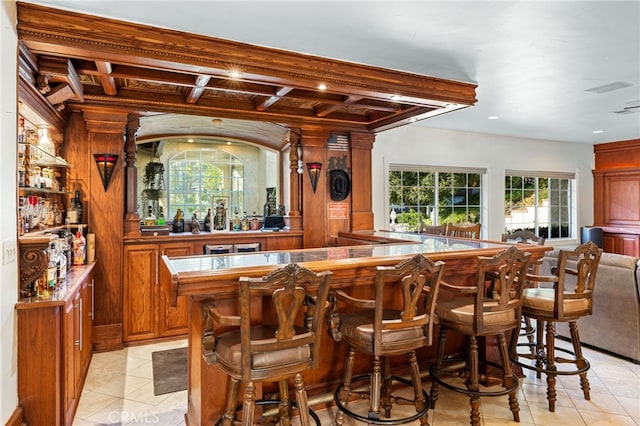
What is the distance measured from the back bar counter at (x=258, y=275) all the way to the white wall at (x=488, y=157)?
305 cm

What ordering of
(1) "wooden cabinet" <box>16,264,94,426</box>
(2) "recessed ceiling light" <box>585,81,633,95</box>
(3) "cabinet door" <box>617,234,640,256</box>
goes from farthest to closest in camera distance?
(3) "cabinet door" <box>617,234,640,256</box> → (2) "recessed ceiling light" <box>585,81,633,95</box> → (1) "wooden cabinet" <box>16,264,94,426</box>

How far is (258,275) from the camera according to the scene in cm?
206

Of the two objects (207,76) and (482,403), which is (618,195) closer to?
(482,403)

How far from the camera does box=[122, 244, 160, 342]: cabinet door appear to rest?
3.94 metres

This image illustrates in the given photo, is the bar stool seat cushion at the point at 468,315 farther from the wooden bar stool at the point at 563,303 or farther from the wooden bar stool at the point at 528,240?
the wooden bar stool at the point at 528,240

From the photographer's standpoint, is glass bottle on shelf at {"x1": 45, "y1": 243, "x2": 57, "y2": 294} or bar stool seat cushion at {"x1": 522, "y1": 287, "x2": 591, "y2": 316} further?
bar stool seat cushion at {"x1": 522, "y1": 287, "x2": 591, "y2": 316}

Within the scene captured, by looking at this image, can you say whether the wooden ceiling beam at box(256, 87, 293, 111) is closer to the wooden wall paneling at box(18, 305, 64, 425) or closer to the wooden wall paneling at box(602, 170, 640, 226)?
the wooden wall paneling at box(18, 305, 64, 425)

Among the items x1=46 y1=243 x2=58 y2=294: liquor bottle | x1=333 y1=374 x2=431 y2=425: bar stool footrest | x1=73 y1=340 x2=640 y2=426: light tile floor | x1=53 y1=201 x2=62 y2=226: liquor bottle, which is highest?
x1=53 y1=201 x2=62 y2=226: liquor bottle

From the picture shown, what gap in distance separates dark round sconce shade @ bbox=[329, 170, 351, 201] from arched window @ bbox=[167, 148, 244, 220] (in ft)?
6.46

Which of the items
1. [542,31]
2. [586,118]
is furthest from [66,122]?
[586,118]

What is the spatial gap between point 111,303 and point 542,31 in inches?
172

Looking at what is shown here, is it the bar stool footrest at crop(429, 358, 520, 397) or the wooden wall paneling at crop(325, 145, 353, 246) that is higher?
the wooden wall paneling at crop(325, 145, 353, 246)

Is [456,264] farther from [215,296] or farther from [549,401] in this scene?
[215,296]

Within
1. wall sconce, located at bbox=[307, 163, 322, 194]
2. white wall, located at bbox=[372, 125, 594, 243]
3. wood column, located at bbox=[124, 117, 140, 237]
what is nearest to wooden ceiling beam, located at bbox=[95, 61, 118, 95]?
wood column, located at bbox=[124, 117, 140, 237]
